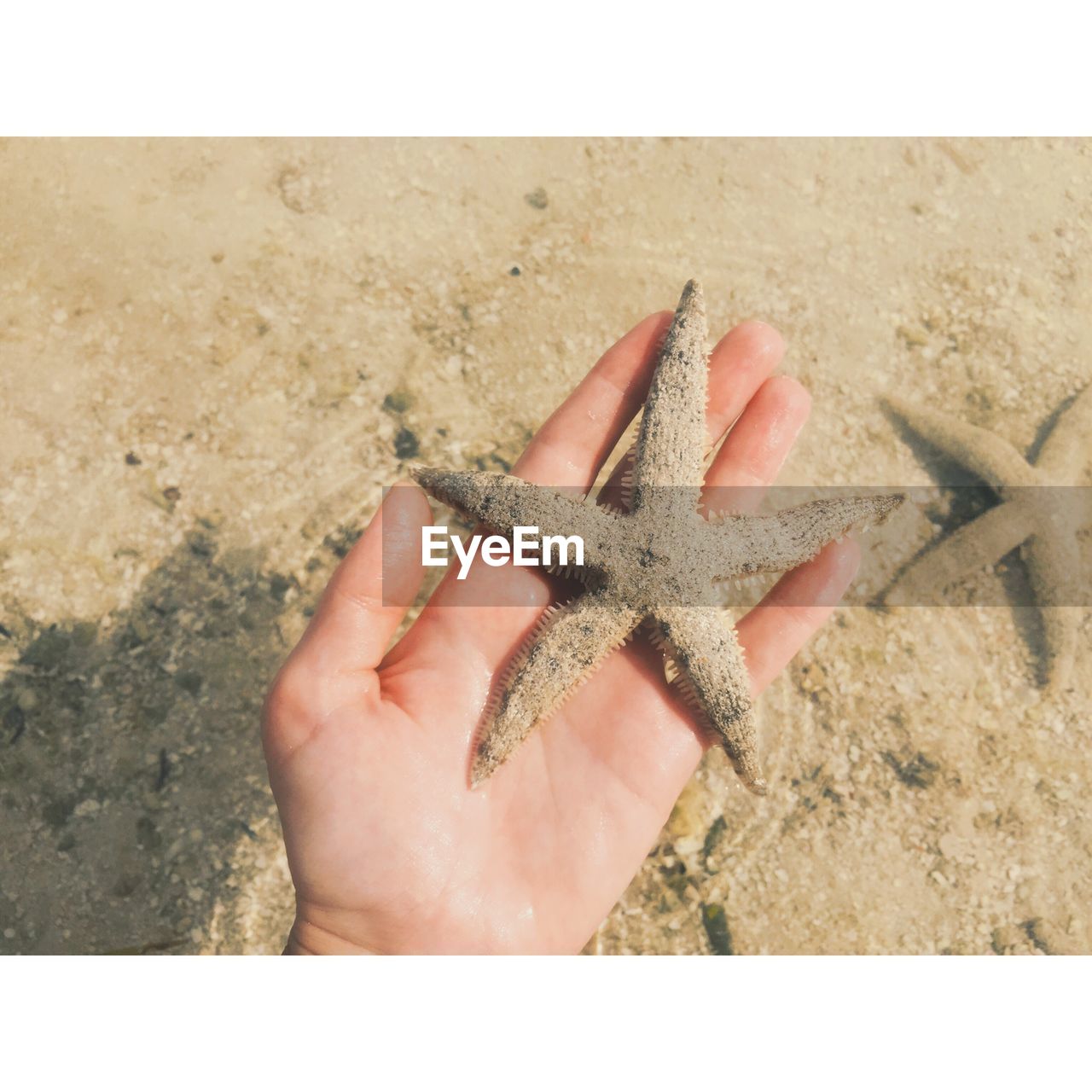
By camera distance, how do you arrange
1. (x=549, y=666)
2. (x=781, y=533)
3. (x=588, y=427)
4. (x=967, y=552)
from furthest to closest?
1. (x=967, y=552)
2. (x=588, y=427)
3. (x=781, y=533)
4. (x=549, y=666)

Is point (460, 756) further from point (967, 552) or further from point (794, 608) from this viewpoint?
point (967, 552)

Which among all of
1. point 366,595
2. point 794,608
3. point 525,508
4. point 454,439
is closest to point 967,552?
point 794,608

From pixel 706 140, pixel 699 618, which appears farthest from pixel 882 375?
pixel 699 618

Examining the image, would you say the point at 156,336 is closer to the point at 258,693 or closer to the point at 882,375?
the point at 258,693

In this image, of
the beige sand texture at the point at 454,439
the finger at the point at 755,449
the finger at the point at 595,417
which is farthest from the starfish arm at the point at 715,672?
the beige sand texture at the point at 454,439

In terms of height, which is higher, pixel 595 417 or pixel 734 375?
pixel 734 375

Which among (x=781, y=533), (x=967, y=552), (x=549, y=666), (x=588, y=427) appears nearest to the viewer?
(x=549, y=666)
